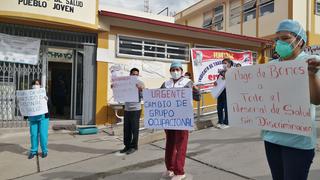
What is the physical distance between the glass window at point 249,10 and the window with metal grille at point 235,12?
0.57 m

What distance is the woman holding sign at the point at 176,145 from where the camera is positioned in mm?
5371

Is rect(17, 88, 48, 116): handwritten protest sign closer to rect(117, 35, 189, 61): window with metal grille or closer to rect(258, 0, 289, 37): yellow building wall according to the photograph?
rect(117, 35, 189, 61): window with metal grille

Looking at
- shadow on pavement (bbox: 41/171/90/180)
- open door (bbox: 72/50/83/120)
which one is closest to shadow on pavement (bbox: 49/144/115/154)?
shadow on pavement (bbox: 41/171/90/180)

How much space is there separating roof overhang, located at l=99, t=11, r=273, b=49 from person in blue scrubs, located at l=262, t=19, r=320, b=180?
8812 mm

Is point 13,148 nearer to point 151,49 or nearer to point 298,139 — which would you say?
point 151,49

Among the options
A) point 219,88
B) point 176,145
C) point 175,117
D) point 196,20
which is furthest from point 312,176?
point 196,20

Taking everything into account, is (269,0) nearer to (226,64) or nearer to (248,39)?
(248,39)

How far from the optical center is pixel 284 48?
2941 millimetres

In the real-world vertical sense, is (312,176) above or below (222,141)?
below

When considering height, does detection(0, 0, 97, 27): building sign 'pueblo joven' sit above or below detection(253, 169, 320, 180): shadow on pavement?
above

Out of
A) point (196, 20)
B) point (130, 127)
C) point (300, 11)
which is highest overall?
point (196, 20)

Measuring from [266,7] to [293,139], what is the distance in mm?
22952

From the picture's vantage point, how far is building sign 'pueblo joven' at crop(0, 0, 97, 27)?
386 inches

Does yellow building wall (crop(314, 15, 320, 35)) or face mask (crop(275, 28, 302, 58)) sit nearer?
face mask (crop(275, 28, 302, 58))
